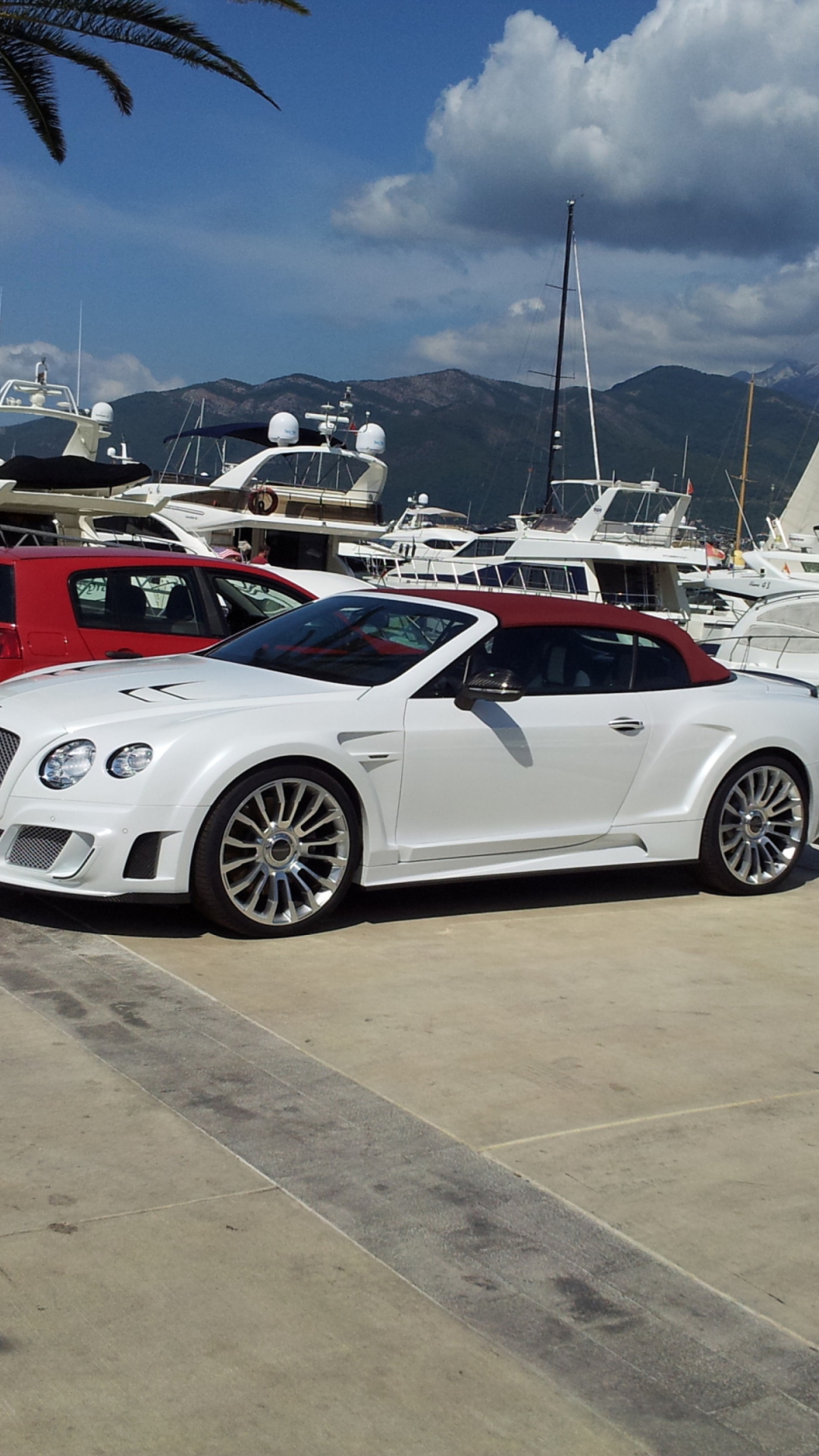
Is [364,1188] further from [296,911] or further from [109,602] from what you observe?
[109,602]

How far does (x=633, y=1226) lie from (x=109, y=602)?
5631mm

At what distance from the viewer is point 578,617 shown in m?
6.83

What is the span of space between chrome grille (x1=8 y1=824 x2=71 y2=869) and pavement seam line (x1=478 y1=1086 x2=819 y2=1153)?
2.31m

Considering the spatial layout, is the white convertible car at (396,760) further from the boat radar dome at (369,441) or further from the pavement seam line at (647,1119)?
the boat radar dome at (369,441)

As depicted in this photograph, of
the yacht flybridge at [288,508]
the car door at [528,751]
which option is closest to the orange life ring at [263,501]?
the yacht flybridge at [288,508]

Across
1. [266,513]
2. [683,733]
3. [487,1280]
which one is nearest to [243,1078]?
[487,1280]

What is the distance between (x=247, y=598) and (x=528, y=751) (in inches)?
128

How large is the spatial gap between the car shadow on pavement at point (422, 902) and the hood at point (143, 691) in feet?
2.54

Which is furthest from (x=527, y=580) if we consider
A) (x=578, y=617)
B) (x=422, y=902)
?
(x=422, y=902)

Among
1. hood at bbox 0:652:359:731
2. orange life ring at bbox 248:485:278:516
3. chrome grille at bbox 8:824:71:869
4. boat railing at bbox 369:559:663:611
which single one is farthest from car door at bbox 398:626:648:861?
boat railing at bbox 369:559:663:611

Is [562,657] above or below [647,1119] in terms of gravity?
above

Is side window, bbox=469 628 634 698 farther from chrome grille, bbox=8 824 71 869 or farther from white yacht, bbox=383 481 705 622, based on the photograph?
white yacht, bbox=383 481 705 622

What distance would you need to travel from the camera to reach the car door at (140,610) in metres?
8.15

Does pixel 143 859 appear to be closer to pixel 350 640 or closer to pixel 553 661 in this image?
pixel 350 640
